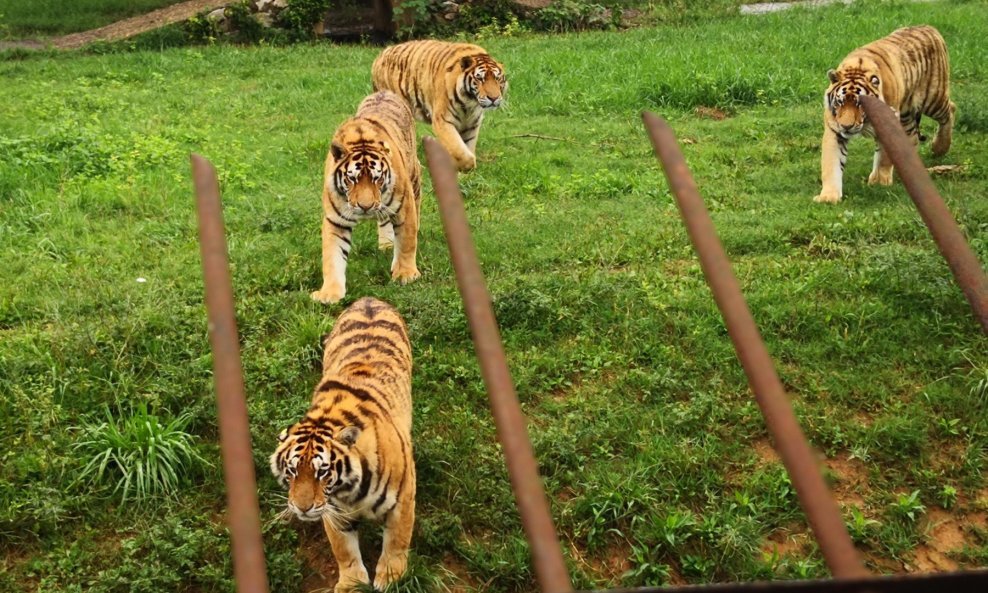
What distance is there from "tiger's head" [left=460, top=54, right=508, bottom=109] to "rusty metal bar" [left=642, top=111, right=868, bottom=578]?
19.8ft

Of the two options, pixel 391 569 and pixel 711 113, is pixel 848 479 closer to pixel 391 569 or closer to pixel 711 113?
pixel 391 569

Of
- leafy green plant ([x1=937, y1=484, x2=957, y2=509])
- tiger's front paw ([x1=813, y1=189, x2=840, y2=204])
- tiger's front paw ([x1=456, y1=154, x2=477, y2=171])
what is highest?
tiger's front paw ([x1=456, y1=154, x2=477, y2=171])

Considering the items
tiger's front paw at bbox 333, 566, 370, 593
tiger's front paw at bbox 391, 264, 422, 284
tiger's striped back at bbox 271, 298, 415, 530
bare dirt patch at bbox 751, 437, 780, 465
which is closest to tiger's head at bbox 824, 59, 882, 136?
tiger's front paw at bbox 391, 264, 422, 284

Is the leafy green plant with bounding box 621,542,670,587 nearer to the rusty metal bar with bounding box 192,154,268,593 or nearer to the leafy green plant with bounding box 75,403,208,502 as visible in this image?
the leafy green plant with bounding box 75,403,208,502

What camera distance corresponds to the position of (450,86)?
304 inches

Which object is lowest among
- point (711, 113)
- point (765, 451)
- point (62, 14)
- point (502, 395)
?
point (765, 451)

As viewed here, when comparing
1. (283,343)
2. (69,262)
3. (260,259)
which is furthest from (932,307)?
(69,262)

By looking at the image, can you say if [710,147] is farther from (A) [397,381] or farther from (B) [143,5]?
(B) [143,5]

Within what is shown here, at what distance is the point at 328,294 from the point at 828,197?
3.32 metres

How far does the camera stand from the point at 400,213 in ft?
18.0

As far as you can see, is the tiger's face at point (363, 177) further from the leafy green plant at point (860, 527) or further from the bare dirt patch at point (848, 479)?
the leafy green plant at point (860, 527)

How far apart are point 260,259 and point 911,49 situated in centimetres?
473

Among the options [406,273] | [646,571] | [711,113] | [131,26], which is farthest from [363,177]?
[131,26]

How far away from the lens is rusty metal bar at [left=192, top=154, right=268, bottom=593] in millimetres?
1327
